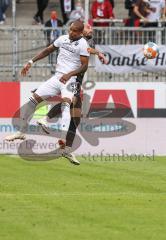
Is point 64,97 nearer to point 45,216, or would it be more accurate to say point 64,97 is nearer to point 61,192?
point 61,192

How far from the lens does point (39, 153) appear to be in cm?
2097

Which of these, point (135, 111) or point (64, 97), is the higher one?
point (64, 97)

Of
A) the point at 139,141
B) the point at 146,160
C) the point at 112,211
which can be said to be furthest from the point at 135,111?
the point at 112,211

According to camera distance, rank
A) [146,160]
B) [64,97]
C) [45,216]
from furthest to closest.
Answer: [146,160], [64,97], [45,216]

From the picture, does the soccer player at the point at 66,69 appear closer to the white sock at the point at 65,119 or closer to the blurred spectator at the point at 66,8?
the white sock at the point at 65,119

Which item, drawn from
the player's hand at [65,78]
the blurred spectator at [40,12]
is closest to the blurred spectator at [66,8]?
the blurred spectator at [40,12]

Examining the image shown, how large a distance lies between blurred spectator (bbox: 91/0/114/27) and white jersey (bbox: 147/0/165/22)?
48.4 inches

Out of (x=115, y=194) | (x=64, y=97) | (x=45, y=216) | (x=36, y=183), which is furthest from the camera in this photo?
(x=64, y=97)

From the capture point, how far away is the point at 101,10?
27.9m

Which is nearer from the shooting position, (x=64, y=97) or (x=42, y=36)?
(x=64, y=97)

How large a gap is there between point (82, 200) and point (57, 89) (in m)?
4.64

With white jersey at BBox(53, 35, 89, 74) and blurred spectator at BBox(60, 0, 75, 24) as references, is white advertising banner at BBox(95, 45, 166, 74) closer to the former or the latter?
blurred spectator at BBox(60, 0, 75, 24)

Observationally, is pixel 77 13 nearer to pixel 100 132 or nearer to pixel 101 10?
pixel 101 10

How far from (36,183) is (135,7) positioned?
13.3 meters
